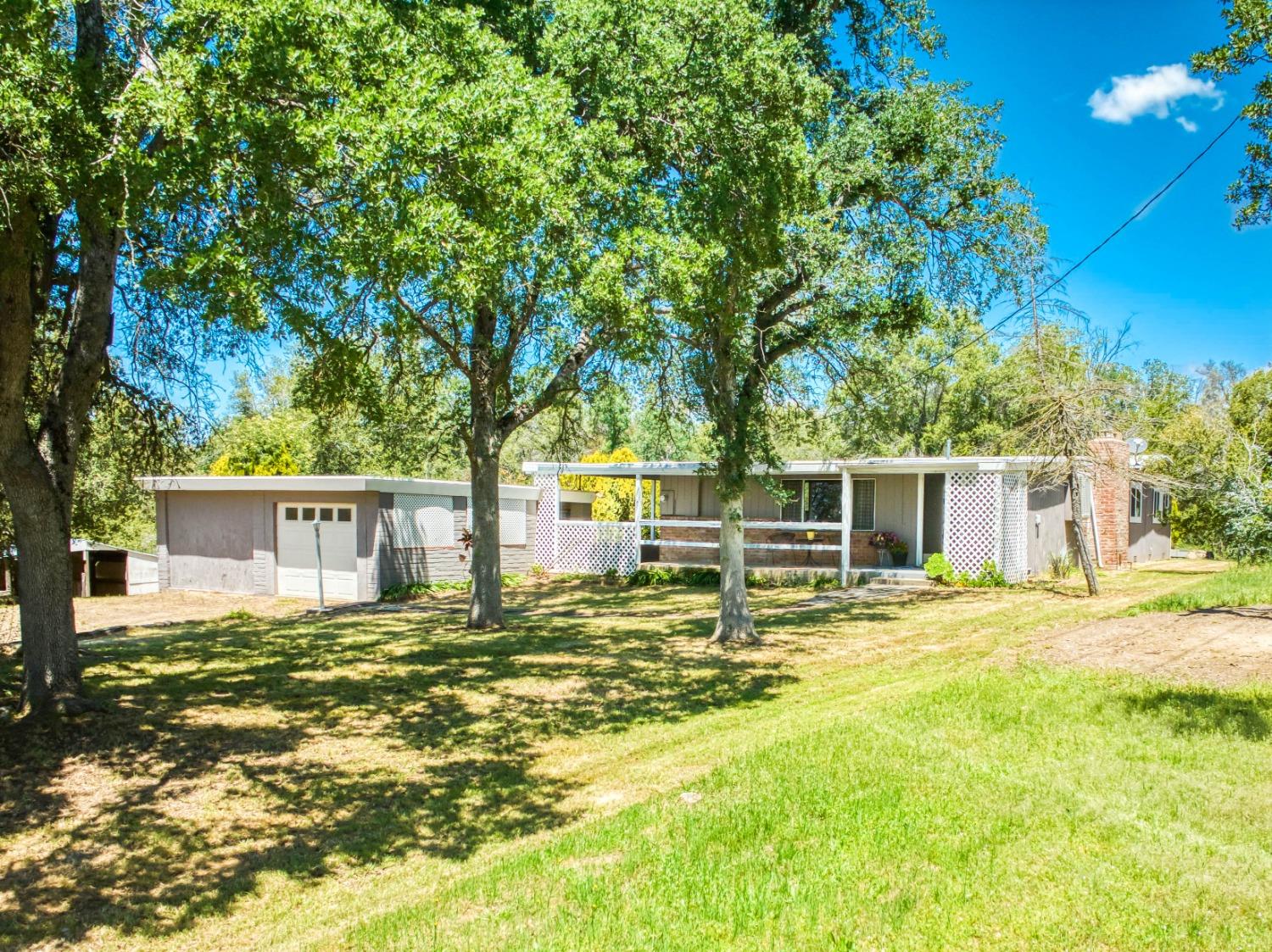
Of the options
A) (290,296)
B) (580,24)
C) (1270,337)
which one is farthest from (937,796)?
(1270,337)

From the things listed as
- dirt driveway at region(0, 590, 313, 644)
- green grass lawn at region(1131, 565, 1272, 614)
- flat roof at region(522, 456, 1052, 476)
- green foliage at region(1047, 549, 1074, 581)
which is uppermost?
flat roof at region(522, 456, 1052, 476)

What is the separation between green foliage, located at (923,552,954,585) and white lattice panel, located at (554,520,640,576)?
7350 millimetres

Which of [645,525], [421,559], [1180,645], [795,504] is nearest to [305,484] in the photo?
[421,559]

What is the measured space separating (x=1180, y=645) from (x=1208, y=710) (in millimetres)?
2979

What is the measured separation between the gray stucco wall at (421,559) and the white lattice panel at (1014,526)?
10862 millimetres

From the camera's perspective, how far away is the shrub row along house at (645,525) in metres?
18.9

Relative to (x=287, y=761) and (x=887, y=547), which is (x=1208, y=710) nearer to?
(x=287, y=761)

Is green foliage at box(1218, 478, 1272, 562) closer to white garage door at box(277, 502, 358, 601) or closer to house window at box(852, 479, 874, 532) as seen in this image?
house window at box(852, 479, 874, 532)

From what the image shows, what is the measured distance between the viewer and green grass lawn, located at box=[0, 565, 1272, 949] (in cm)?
388

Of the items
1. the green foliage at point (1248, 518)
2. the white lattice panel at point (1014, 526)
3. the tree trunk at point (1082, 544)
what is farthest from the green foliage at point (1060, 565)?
the green foliage at point (1248, 518)

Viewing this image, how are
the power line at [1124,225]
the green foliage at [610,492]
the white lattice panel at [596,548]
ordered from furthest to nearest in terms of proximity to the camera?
the green foliage at [610,492]
the white lattice panel at [596,548]
the power line at [1124,225]

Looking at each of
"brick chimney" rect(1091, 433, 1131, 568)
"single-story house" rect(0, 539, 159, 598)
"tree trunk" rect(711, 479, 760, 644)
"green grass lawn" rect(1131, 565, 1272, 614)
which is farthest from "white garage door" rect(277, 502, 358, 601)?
"brick chimney" rect(1091, 433, 1131, 568)

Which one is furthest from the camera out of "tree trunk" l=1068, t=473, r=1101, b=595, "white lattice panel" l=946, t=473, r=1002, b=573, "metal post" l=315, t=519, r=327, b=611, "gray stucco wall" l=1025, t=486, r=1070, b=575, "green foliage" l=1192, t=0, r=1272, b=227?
"gray stucco wall" l=1025, t=486, r=1070, b=575

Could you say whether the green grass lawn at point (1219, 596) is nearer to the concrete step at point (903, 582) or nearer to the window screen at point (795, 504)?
the concrete step at point (903, 582)
